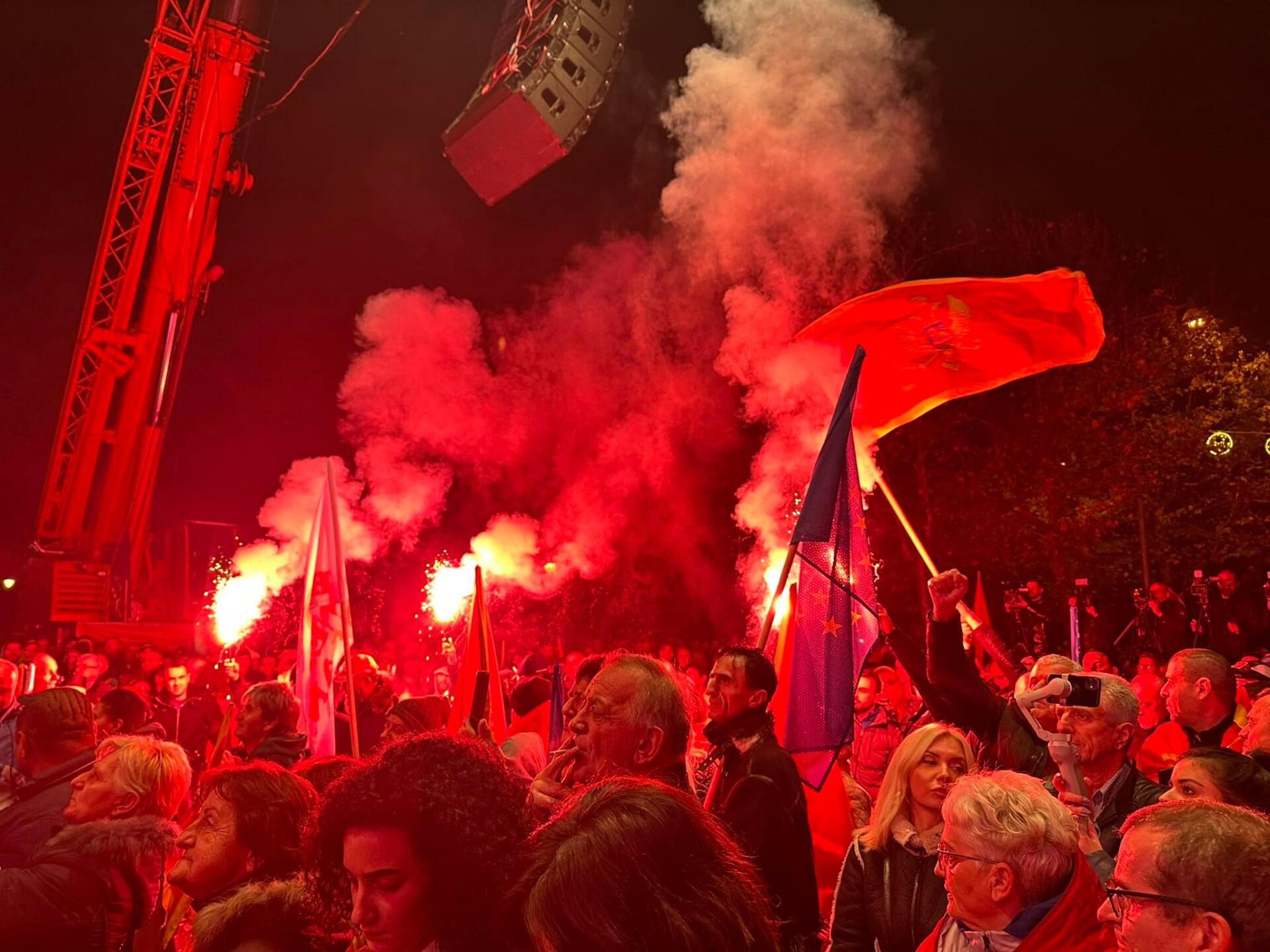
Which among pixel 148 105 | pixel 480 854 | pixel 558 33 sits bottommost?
pixel 480 854

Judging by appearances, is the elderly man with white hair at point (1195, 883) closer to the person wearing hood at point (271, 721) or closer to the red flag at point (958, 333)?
the person wearing hood at point (271, 721)

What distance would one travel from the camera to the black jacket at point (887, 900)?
4031mm

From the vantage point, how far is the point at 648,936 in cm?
189

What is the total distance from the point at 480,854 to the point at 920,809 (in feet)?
7.45

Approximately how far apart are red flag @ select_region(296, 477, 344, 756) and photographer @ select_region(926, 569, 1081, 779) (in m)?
3.77

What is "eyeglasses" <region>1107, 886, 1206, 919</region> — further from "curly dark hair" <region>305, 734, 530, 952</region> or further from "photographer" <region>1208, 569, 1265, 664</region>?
"photographer" <region>1208, 569, 1265, 664</region>

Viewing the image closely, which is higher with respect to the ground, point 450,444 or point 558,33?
point 558,33

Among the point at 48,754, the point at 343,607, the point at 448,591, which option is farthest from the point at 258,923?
the point at 448,591

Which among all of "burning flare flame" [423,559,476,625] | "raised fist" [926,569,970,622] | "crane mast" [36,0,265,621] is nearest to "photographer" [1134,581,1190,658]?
"raised fist" [926,569,970,622]

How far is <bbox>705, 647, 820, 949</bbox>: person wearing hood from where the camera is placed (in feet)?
13.9

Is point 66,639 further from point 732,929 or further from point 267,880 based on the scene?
point 732,929

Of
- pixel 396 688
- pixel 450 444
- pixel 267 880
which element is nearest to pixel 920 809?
pixel 267 880

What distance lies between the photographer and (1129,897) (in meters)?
2.57

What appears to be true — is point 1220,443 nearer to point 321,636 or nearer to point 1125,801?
point 321,636
